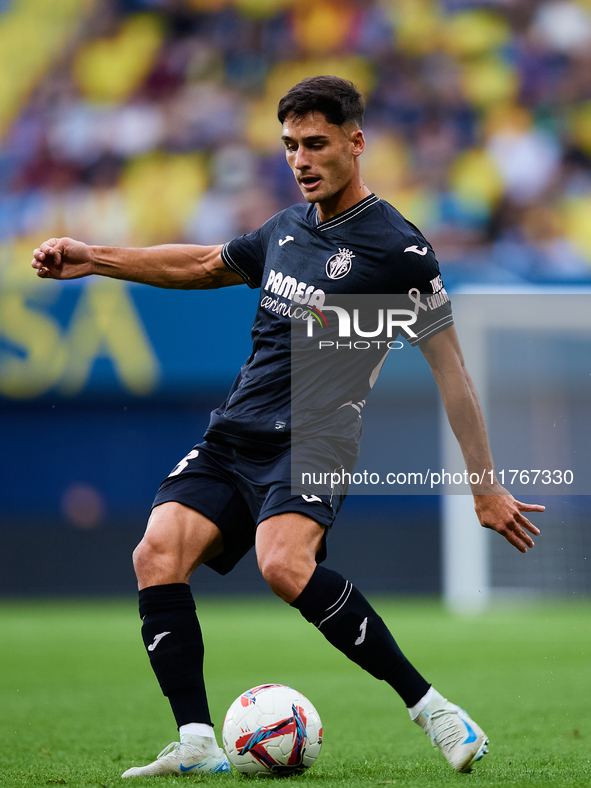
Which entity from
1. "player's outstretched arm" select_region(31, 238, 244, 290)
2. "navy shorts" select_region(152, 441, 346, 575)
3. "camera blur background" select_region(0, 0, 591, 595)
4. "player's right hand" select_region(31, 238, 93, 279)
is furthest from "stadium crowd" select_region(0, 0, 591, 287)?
"navy shorts" select_region(152, 441, 346, 575)

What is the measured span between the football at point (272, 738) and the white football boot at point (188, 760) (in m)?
0.05

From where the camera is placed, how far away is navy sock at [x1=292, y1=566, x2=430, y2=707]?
2.88 meters

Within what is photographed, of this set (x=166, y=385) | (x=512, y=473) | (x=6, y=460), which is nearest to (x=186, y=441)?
(x=166, y=385)

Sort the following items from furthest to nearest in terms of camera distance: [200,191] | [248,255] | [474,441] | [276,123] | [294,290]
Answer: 1. [276,123]
2. [200,191]
3. [248,255]
4. [294,290]
5. [474,441]

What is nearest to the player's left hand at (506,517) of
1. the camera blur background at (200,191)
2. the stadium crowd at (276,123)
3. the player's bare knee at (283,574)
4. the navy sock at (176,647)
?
the player's bare knee at (283,574)

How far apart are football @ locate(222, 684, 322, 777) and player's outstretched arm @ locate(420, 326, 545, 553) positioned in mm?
802

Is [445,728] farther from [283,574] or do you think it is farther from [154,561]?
[154,561]

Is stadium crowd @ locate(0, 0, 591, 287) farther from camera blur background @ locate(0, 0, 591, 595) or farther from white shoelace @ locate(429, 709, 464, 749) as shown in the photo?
white shoelace @ locate(429, 709, 464, 749)

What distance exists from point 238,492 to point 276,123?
11012 millimetres

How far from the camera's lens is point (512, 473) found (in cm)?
1008

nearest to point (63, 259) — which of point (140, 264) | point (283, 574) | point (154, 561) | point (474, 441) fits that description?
point (140, 264)

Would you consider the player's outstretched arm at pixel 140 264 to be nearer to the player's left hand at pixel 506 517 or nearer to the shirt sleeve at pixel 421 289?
the shirt sleeve at pixel 421 289

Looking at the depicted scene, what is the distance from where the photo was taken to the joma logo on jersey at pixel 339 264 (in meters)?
3.16

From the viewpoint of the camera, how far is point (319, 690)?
5555 millimetres
